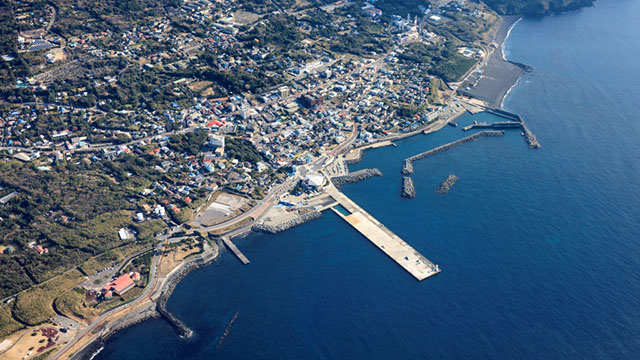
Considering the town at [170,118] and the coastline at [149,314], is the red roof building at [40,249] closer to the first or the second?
the town at [170,118]

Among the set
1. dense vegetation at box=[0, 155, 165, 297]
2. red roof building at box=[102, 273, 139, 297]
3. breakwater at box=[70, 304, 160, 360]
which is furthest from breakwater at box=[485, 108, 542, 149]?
red roof building at box=[102, 273, 139, 297]

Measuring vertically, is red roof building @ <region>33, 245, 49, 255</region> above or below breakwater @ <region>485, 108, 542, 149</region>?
below

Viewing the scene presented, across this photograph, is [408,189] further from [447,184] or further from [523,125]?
[523,125]

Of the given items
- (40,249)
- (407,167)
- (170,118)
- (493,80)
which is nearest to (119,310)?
(40,249)

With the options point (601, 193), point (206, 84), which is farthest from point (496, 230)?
point (206, 84)

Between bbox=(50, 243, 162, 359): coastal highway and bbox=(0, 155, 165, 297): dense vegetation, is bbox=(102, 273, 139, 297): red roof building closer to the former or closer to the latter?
bbox=(50, 243, 162, 359): coastal highway

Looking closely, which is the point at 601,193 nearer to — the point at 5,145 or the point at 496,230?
the point at 496,230
